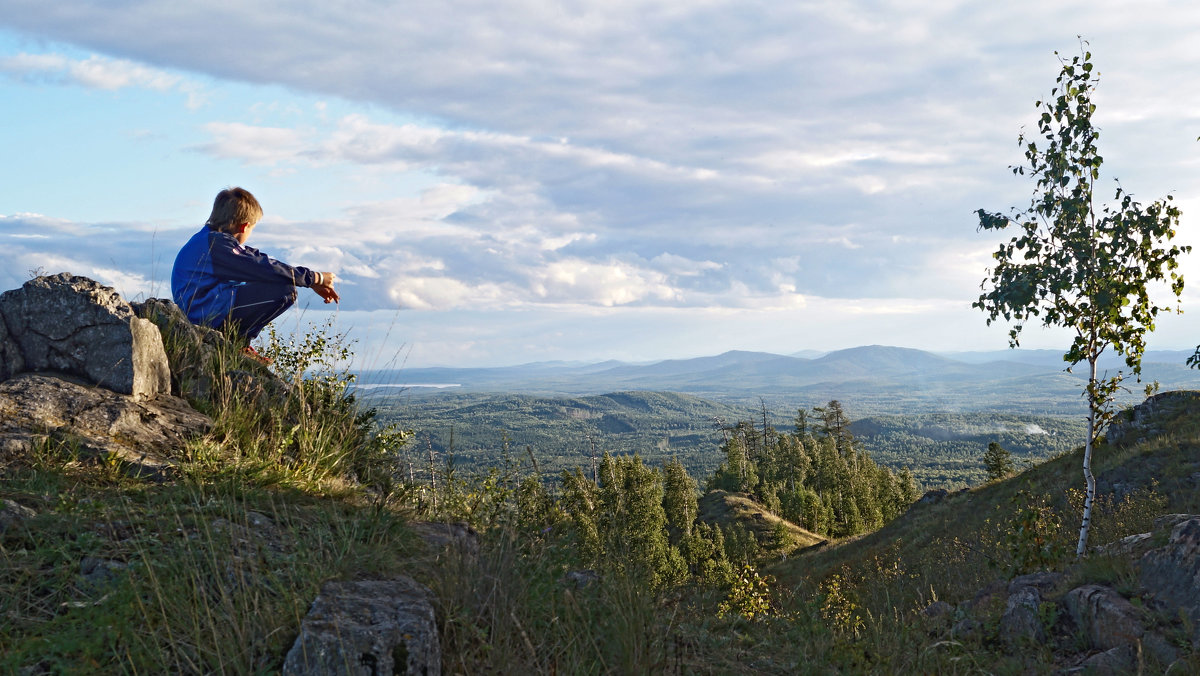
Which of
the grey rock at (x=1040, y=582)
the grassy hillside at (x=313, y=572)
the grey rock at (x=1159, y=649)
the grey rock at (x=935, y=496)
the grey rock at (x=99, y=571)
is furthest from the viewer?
the grey rock at (x=935, y=496)

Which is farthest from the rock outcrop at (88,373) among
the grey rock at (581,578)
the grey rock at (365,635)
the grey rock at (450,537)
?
the grey rock at (581,578)

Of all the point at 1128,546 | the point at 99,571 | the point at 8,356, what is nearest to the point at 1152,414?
the point at 1128,546

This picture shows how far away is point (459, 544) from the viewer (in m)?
4.52

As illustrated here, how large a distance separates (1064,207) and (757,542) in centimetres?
5910

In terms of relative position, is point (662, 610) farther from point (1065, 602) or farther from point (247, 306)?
point (247, 306)

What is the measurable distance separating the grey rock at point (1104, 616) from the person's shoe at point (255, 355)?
9584 millimetres

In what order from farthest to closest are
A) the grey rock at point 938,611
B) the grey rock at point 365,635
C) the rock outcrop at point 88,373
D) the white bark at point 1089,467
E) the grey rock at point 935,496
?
1. the grey rock at point 935,496
2. the white bark at point 1089,467
3. the grey rock at point 938,611
4. the rock outcrop at point 88,373
5. the grey rock at point 365,635

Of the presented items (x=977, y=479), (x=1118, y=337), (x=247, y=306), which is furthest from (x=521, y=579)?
(x=977, y=479)

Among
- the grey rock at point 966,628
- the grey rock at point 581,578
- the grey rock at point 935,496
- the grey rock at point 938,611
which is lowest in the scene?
the grey rock at point 935,496

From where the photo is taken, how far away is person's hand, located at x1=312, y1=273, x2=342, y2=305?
303 inches

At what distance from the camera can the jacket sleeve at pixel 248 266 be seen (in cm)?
737

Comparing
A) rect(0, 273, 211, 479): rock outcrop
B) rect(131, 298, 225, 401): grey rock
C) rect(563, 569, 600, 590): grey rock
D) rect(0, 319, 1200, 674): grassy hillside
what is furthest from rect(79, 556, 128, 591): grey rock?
rect(131, 298, 225, 401): grey rock

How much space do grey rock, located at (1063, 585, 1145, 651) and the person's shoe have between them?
958cm

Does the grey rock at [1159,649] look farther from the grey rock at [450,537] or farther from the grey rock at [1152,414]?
the grey rock at [1152,414]
